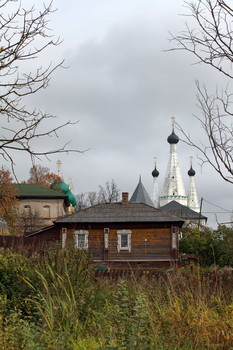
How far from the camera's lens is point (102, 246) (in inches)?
1362

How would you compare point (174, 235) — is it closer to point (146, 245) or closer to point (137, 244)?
point (146, 245)

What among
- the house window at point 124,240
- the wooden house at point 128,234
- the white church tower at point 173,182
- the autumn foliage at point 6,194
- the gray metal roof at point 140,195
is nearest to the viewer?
the autumn foliage at point 6,194

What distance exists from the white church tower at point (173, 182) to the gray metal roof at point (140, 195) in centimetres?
1185

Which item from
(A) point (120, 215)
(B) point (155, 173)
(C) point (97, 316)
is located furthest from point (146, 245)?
(B) point (155, 173)

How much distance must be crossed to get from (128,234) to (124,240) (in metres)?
0.45

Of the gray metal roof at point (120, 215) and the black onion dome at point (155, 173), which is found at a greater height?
the black onion dome at point (155, 173)

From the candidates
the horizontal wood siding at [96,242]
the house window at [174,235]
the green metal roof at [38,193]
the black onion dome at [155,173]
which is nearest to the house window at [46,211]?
the green metal roof at [38,193]

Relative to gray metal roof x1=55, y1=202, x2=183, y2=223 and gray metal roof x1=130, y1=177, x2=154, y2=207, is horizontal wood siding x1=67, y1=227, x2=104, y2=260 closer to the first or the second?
gray metal roof x1=55, y1=202, x2=183, y2=223

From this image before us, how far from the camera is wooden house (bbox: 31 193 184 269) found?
33844mm

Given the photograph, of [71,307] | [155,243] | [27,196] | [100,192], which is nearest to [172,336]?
[71,307]

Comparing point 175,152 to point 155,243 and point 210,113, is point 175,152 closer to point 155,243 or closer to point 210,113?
point 155,243

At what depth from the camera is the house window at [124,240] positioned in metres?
34.4

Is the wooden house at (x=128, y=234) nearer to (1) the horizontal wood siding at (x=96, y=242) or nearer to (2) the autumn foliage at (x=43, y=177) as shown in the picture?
(1) the horizontal wood siding at (x=96, y=242)

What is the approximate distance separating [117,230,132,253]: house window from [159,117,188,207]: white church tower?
5975 cm
